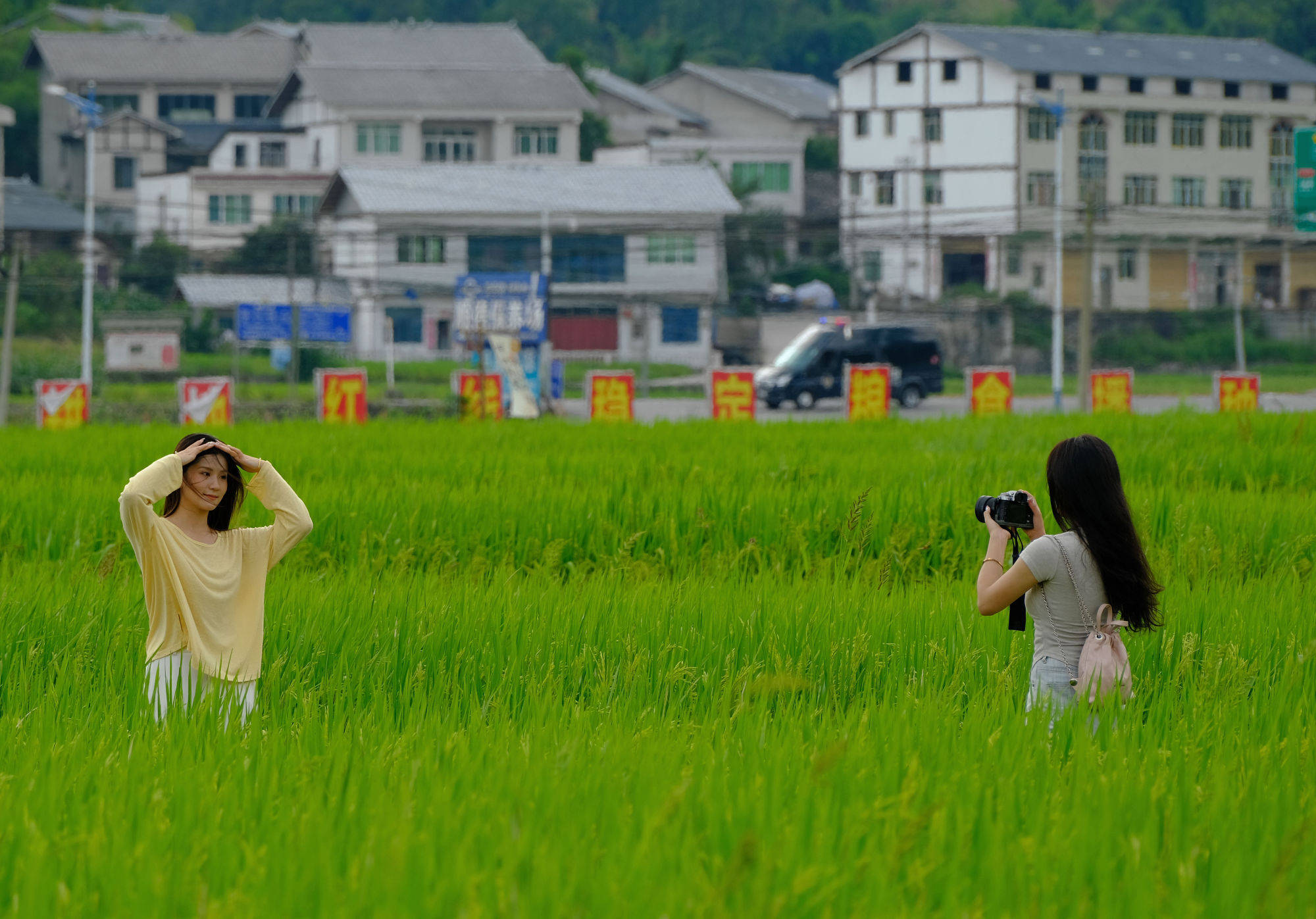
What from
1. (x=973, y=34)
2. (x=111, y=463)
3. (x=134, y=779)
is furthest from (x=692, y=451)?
(x=973, y=34)

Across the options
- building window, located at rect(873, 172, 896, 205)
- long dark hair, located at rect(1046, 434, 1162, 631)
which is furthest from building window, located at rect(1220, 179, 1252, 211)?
long dark hair, located at rect(1046, 434, 1162, 631)

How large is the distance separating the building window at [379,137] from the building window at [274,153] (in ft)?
15.1

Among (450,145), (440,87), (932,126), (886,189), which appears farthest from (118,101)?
(932,126)

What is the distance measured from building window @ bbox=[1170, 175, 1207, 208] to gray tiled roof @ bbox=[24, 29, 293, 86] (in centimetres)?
3531

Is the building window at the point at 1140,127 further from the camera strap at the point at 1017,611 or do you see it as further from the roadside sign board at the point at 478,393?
the camera strap at the point at 1017,611

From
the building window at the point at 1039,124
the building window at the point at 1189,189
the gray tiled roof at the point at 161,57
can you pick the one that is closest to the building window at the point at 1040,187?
the building window at the point at 1039,124

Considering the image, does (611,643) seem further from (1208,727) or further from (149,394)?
(149,394)

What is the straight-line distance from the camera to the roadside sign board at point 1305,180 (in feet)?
64.9

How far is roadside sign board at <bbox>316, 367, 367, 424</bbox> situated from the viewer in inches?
906

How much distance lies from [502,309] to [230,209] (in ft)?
104

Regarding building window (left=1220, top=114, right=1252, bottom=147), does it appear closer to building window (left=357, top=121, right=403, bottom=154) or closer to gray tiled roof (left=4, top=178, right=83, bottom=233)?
building window (left=357, top=121, right=403, bottom=154)

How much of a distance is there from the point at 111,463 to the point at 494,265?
3785cm

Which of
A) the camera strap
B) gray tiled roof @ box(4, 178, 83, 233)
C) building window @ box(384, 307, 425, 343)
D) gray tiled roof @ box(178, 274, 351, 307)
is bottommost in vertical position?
the camera strap

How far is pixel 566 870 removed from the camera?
2.93 metres
